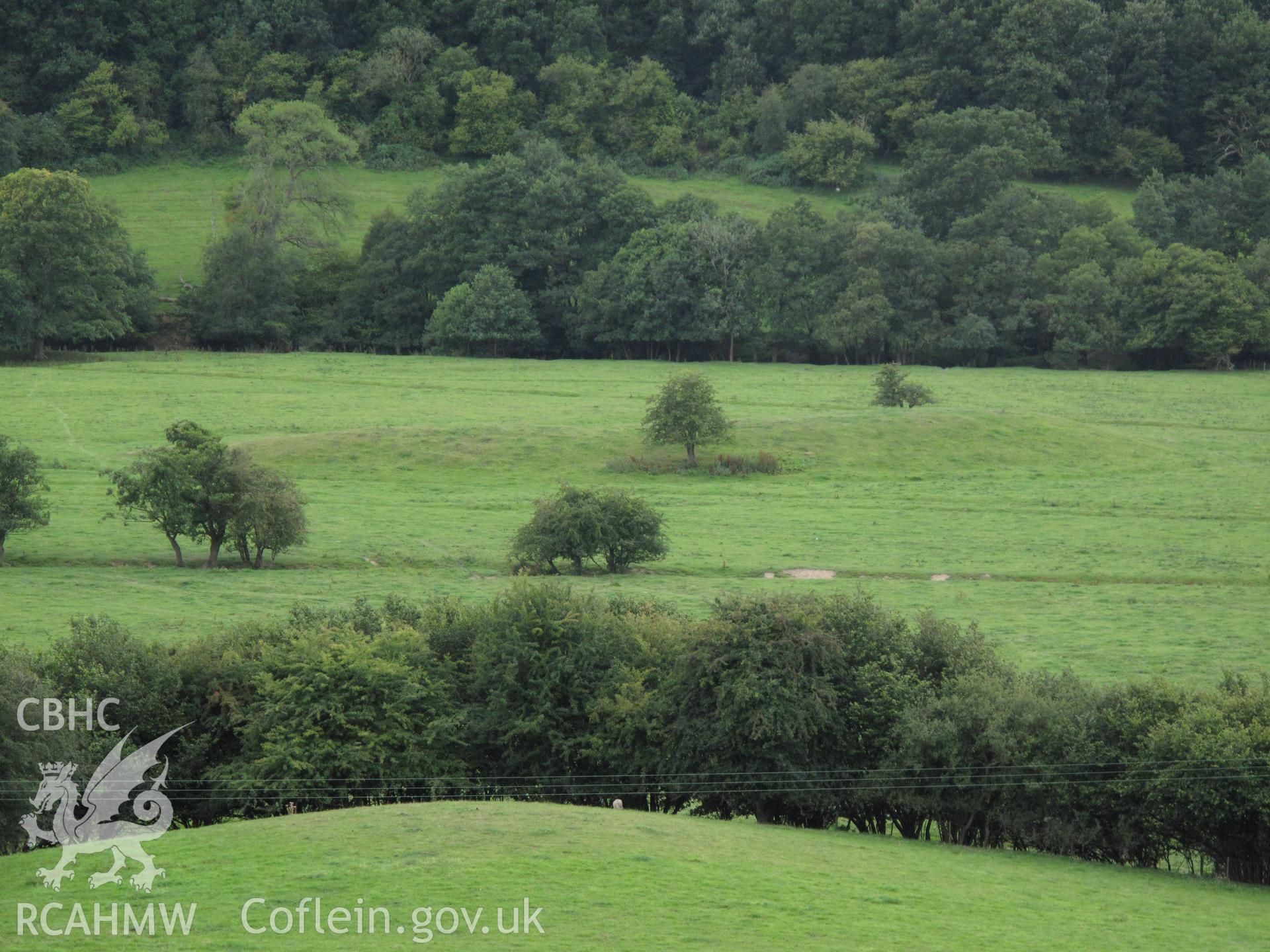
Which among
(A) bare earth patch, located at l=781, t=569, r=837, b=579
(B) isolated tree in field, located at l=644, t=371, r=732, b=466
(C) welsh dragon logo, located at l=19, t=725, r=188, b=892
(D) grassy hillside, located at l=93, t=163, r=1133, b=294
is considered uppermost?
(D) grassy hillside, located at l=93, t=163, r=1133, b=294

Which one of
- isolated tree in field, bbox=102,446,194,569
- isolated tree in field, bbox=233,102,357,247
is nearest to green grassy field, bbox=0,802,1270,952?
isolated tree in field, bbox=102,446,194,569

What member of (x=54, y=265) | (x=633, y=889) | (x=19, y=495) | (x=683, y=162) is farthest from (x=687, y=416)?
(x=683, y=162)

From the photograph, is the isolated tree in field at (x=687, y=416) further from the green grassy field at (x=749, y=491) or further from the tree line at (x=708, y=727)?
the tree line at (x=708, y=727)

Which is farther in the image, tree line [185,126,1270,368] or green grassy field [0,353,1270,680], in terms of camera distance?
tree line [185,126,1270,368]

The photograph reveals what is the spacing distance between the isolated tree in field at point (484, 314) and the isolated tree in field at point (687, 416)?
40871mm

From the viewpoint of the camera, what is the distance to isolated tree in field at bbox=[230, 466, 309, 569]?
55000mm

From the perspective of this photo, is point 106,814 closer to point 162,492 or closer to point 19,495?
point 162,492

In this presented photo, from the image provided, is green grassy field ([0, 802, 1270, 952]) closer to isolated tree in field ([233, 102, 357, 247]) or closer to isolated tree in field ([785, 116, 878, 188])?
isolated tree in field ([233, 102, 357, 247])

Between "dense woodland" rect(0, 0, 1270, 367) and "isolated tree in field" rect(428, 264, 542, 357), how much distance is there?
0.95 feet

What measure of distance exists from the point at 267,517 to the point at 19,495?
9.55 meters

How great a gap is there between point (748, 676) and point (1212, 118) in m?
135

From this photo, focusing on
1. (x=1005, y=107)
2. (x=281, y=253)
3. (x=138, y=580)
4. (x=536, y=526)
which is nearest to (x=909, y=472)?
(x=536, y=526)

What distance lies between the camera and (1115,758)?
32.2 metres

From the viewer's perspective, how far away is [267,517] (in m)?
55.0
